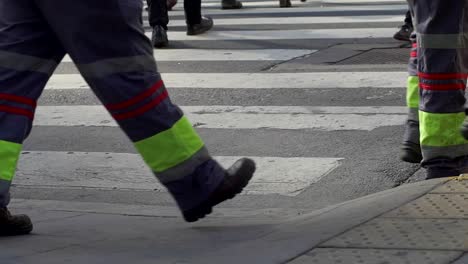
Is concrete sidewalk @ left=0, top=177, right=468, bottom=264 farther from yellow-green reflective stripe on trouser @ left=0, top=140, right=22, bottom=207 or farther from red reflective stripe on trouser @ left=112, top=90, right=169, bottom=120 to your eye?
red reflective stripe on trouser @ left=112, top=90, right=169, bottom=120

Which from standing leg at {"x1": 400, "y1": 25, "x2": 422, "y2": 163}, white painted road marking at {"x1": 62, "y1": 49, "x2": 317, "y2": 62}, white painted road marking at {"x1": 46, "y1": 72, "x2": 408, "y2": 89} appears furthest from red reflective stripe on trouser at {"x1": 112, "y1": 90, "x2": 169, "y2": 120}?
white painted road marking at {"x1": 62, "y1": 49, "x2": 317, "y2": 62}

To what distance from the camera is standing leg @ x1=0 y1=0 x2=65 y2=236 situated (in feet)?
13.6

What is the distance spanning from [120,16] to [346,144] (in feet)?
7.58

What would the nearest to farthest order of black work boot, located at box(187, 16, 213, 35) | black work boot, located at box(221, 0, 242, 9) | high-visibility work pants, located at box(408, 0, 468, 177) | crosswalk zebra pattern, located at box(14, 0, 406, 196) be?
1. high-visibility work pants, located at box(408, 0, 468, 177)
2. crosswalk zebra pattern, located at box(14, 0, 406, 196)
3. black work boot, located at box(187, 16, 213, 35)
4. black work boot, located at box(221, 0, 242, 9)

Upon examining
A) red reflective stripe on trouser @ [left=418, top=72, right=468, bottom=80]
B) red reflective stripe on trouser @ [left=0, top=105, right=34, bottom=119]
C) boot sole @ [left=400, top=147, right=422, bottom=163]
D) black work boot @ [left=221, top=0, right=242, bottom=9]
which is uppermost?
red reflective stripe on trouser @ [left=0, top=105, right=34, bottom=119]

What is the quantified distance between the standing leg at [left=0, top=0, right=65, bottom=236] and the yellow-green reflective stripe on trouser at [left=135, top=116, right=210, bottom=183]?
0.44m

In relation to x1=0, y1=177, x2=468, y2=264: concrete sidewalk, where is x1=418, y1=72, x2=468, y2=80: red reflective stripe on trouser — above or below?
above

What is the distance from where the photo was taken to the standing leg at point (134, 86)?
399 centimetres

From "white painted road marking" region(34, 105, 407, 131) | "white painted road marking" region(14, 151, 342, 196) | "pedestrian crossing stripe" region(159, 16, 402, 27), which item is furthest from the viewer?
"pedestrian crossing stripe" region(159, 16, 402, 27)

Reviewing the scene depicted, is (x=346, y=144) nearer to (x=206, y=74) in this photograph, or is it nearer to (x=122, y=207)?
(x=122, y=207)

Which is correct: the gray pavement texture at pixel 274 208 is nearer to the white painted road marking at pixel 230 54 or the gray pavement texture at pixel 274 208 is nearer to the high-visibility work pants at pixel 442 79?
the high-visibility work pants at pixel 442 79

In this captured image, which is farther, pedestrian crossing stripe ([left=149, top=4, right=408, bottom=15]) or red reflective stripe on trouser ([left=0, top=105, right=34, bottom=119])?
pedestrian crossing stripe ([left=149, top=4, right=408, bottom=15])

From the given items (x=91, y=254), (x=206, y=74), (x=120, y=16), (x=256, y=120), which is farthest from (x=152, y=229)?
(x=206, y=74)

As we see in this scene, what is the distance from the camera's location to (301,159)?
5.81 metres
